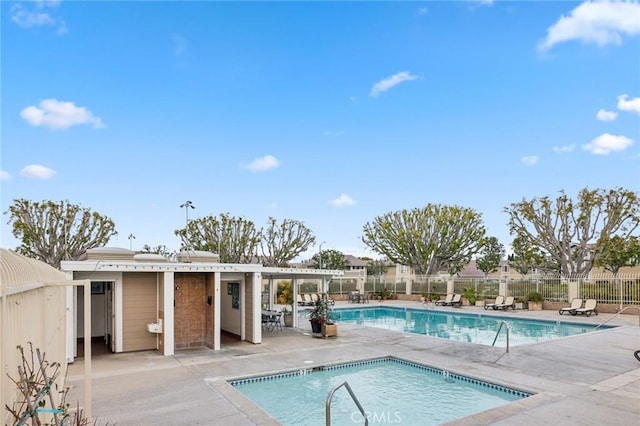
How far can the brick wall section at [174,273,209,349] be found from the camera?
12719 millimetres

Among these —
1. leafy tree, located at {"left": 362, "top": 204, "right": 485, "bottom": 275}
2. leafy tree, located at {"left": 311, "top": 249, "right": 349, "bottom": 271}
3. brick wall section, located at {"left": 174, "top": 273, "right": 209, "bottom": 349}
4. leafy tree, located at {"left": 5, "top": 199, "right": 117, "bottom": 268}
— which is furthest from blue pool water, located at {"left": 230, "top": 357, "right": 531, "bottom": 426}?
leafy tree, located at {"left": 311, "top": 249, "right": 349, "bottom": 271}

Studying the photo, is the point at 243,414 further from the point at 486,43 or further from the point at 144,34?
Result: the point at 486,43

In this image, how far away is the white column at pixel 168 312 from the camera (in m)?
11.8

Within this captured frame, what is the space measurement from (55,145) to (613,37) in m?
19.2

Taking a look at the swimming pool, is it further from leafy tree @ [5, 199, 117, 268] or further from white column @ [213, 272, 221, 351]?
leafy tree @ [5, 199, 117, 268]

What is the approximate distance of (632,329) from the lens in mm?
16109

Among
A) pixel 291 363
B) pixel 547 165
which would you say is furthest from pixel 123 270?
pixel 547 165

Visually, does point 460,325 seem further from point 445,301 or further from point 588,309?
point 445,301

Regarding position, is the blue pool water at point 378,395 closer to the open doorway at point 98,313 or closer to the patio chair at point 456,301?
the open doorway at point 98,313

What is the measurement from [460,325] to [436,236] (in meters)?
15.6

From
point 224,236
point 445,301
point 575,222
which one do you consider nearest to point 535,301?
point 445,301

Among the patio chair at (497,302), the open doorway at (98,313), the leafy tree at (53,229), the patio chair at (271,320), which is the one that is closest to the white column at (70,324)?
the open doorway at (98,313)

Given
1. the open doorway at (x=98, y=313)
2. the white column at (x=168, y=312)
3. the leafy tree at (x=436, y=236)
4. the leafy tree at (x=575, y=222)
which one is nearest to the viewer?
the white column at (x=168, y=312)

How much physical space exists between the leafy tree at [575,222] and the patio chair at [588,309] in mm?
6754
